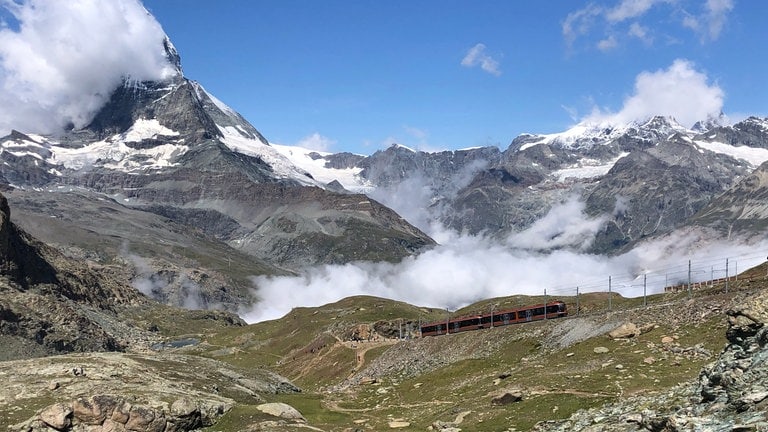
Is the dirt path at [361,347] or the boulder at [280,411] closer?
the boulder at [280,411]

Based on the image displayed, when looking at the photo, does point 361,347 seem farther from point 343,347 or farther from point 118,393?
point 118,393

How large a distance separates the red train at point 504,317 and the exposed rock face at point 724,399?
83.4m

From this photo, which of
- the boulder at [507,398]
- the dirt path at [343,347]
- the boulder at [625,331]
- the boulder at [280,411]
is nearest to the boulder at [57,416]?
the boulder at [280,411]

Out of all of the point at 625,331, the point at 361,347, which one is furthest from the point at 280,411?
the point at 361,347

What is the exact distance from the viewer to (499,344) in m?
120

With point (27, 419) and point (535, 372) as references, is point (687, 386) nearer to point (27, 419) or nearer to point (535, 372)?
point (535, 372)

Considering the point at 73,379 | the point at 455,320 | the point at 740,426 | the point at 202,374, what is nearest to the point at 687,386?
the point at 740,426

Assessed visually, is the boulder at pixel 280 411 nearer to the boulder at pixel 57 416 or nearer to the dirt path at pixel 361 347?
the boulder at pixel 57 416

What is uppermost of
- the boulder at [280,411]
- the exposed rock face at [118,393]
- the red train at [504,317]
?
the red train at [504,317]

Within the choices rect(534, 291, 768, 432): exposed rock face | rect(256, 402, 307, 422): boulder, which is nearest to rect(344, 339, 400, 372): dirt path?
rect(256, 402, 307, 422): boulder

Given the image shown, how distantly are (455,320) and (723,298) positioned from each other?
68.1m

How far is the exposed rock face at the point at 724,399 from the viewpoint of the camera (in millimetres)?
34188

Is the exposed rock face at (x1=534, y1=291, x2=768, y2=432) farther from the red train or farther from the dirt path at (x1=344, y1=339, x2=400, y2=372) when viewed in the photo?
the dirt path at (x1=344, y1=339, x2=400, y2=372)

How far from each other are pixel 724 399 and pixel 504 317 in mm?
106201
